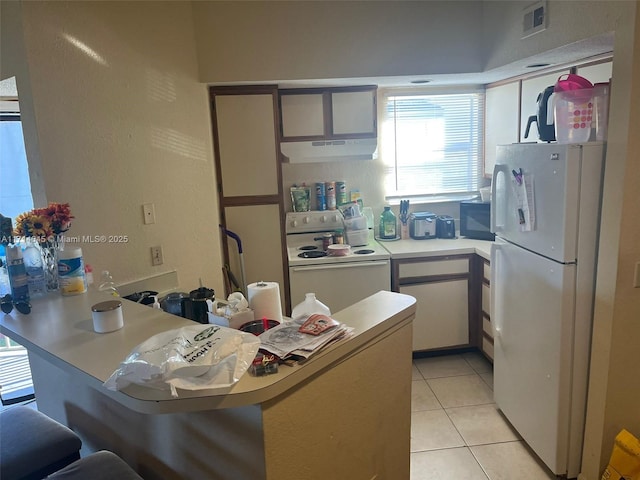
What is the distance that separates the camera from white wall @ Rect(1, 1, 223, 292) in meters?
2.09

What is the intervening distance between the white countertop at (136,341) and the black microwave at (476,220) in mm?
2140

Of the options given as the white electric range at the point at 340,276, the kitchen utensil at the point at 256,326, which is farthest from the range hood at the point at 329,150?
the kitchen utensil at the point at 256,326

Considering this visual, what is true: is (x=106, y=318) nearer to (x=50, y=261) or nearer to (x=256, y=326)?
(x=256, y=326)

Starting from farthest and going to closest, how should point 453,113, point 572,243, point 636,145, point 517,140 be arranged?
point 453,113
point 517,140
point 572,243
point 636,145

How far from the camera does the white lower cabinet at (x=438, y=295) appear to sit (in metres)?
3.38

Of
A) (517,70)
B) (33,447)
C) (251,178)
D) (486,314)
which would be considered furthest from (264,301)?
(517,70)

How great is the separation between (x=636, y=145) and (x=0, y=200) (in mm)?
3615

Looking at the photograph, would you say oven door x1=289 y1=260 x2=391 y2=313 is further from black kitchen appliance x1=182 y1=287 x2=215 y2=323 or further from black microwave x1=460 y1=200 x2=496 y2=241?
black kitchen appliance x1=182 y1=287 x2=215 y2=323

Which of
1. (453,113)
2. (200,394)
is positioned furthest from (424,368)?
(200,394)

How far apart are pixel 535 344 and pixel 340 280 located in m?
1.40

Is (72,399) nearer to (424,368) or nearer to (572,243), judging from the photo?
(572,243)

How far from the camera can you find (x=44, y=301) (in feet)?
6.26

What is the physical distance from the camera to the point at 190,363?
1.10 m

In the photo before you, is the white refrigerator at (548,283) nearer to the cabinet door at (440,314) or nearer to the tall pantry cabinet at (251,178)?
the cabinet door at (440,314)
